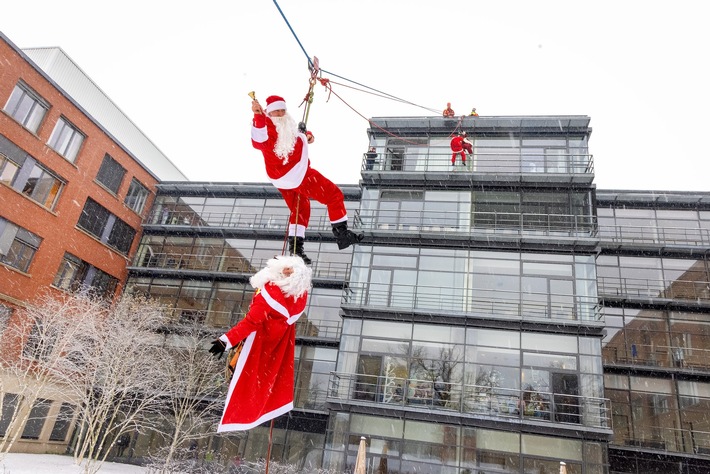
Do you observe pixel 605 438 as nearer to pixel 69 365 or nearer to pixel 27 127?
pixel 69 365

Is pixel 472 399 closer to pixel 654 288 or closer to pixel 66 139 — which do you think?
pixel 654 288

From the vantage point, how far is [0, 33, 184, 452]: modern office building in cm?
2042

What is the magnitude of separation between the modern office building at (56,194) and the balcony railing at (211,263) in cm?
135

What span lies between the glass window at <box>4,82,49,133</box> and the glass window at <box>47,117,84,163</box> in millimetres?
904

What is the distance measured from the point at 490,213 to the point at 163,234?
1909 cm

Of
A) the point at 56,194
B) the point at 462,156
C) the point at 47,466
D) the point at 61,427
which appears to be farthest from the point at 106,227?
the point at 462,156

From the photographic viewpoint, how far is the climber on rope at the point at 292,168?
13.9 feet

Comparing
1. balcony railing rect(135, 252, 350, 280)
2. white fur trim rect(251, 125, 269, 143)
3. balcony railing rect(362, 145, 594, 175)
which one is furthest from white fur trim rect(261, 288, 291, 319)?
balcony railing rect(135, 252, 350, 280)

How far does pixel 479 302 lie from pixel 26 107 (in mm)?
21635

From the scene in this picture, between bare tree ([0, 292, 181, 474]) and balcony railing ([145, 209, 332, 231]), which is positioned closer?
bare tree ([0, 292, 181, 474])

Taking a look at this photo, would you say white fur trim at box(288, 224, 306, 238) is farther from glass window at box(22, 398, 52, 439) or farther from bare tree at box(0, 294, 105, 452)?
glass window at box(22, 398, 52, 439)

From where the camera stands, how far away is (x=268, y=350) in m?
4.39

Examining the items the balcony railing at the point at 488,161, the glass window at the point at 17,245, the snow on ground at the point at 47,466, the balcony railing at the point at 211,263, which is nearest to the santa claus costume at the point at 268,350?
the snow on ground at the point at 47,466

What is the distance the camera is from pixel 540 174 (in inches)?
781
